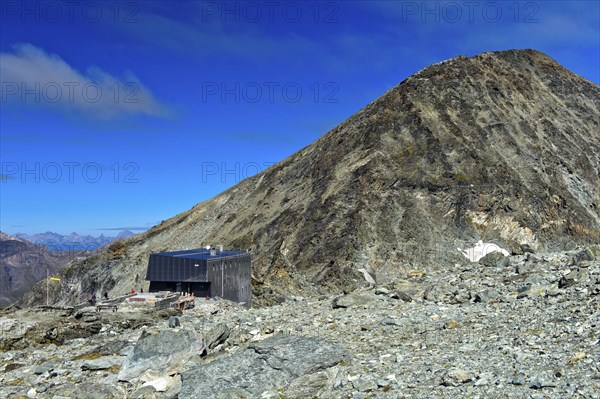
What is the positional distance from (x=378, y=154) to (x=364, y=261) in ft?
60.3

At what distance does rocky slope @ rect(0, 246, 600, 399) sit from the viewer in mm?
11008

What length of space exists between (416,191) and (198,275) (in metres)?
30.2

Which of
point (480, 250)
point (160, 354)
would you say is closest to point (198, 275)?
point (160, 354)

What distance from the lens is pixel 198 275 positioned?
3856 centimetres

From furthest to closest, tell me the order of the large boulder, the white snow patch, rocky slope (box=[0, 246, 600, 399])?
the white snow patch < the large boulder < rocky slope (box=[0, 246, 600, 399])

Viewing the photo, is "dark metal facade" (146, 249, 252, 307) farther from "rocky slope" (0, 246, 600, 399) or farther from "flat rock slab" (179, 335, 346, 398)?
"flat rock slab" (179, 335, 346, 398)

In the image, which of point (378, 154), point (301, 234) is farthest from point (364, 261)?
point (378, 154)

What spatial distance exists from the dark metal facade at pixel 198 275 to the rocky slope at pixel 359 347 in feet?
52.6

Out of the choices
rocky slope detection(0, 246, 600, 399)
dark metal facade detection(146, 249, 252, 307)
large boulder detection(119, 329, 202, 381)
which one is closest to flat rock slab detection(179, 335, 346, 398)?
rocky slope detection(0, 246, 600, 399)

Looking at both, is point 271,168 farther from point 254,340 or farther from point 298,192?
point 254,340

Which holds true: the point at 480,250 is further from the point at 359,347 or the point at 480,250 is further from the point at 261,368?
the point at 261,368

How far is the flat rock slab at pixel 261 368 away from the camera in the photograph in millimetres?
11602

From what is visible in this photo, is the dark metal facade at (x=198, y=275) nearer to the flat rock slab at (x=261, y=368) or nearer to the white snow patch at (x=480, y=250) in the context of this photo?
the white snow patch at (x=480, y=250)

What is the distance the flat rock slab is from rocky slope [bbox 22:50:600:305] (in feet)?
101
